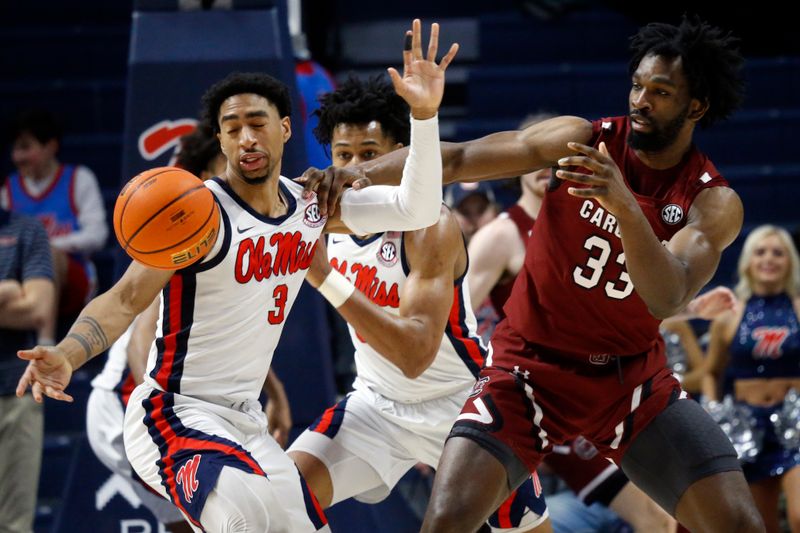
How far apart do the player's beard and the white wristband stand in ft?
3.49

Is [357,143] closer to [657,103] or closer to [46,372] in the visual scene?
[657,103]

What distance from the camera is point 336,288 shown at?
13.7 feet

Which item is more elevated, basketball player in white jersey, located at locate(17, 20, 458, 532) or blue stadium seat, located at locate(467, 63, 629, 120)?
blue stadium seat, located at locate(467, 63, 629, 120)

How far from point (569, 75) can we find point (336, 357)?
3528 millimetres

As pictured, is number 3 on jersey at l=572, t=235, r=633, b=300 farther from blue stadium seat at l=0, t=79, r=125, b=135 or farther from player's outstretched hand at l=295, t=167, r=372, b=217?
blue stadium seat at l=0, t=79, r=125, b=135

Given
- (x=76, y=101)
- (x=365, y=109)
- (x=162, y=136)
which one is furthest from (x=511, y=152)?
(x=76, y=101)

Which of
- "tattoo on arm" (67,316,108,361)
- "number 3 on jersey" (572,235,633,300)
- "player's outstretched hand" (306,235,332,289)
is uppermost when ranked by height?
"number 3 on jersey" (572,235,633,300)

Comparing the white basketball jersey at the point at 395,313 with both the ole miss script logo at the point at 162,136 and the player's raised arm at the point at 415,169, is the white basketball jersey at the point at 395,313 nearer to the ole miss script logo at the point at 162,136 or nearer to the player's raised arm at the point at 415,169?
the player's raised arm at the point at 415,169

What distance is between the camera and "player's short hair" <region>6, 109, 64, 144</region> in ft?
25.0

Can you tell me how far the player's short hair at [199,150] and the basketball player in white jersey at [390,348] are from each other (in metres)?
0.53

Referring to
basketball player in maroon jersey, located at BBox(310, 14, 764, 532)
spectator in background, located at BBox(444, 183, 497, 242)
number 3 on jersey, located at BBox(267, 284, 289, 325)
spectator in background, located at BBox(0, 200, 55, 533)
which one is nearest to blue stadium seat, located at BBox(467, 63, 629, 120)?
spectator in background, located at BBox(444, 183, 497, 242)

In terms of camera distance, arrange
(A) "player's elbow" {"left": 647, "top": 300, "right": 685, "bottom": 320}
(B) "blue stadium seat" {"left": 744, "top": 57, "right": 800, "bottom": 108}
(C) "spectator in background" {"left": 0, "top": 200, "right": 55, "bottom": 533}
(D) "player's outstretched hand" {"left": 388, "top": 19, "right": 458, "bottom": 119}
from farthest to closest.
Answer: (B) "blue stadium seat" {"left": 744, "top": 57, "right": 800, "bottom": 108}
(C) "spectator in background" {"left": 0, "top": 200, "right": 55, "bottom": 533}
(D) "player's outstretched hand" {"left": 388, "top": 19, "right": 458, "bottom": 119}
(A) "player's elbow" {"left": 647, "top": 300, "right": 685, "bottom": 320}

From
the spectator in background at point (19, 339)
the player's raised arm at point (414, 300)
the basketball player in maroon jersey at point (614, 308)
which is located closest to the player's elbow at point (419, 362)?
the player's raised arm at point (414, 300)

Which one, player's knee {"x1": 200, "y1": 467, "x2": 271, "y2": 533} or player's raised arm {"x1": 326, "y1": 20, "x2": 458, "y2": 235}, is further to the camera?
player's raised arm {"x1": 326, "y1": 20, "x2": 458, "y2": 235}
